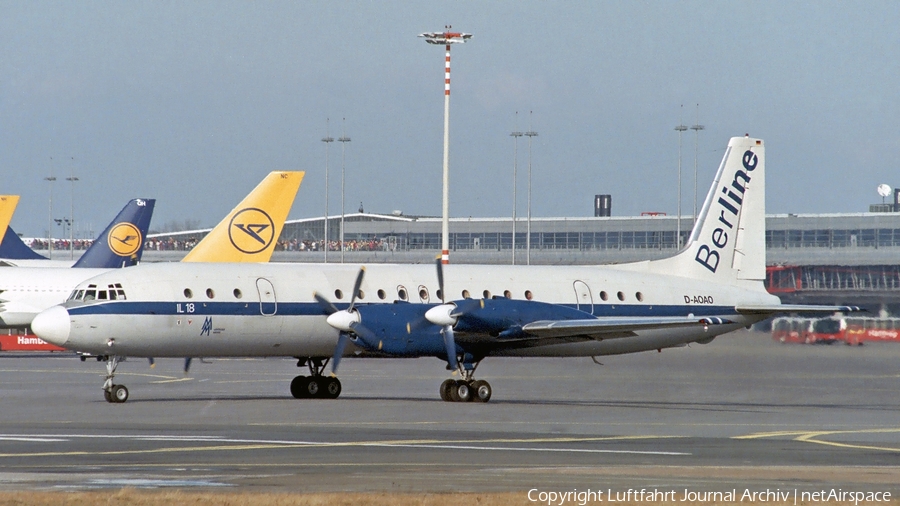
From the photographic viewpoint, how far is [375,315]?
30.4 metres

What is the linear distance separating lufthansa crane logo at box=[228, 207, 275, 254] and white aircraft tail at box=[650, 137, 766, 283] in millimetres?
17780

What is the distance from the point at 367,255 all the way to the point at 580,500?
9615 centimetres

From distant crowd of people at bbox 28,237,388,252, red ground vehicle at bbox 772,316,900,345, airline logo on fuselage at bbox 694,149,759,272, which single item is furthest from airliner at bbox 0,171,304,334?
distant crowd of people at bbox 28,237,388,252

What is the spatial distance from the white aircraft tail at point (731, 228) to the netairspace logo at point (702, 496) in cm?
A: 2332

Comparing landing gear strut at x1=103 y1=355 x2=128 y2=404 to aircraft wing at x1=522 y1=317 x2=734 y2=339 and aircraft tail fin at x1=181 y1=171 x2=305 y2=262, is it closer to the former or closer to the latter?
aircraft wing at x1=522 y1=317 x2=734 y2=339

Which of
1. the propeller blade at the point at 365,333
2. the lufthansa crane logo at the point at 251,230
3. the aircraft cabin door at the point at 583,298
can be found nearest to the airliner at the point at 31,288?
the lufthansa crane logo at the point at 251,230

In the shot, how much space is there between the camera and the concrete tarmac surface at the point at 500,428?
15.6 m

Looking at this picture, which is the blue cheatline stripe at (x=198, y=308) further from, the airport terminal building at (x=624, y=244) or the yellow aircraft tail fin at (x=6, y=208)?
the airport terminal building at (x=624, y=244)

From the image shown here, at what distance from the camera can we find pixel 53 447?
63.7 ft

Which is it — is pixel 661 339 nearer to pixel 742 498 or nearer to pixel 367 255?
pixel 742 498

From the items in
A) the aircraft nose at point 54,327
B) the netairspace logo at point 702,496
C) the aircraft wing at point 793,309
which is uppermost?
the aircraft wing at point 793,309

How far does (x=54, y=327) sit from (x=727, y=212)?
20.0 metres

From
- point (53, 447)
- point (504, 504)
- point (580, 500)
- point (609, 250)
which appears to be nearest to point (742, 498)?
point (580, 500)

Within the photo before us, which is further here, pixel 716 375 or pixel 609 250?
pixel 609 250
